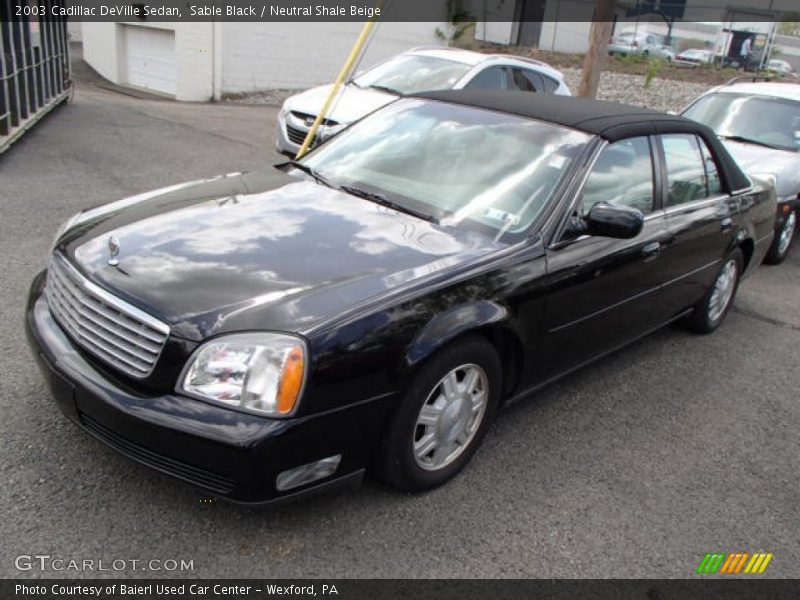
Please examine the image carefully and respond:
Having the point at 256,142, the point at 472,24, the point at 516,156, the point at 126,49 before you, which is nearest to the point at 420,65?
the point at 256,142

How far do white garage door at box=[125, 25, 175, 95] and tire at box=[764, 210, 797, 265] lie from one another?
1426cm

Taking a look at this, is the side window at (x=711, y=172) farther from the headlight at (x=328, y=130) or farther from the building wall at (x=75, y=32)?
the building wall at (x=75, y=32)

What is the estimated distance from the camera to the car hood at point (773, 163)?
7.07 metres

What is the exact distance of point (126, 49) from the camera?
18.5 metres

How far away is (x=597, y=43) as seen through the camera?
11062mm

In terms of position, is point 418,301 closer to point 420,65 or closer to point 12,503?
point 12,503

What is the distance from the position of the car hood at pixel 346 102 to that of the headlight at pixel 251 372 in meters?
5.87

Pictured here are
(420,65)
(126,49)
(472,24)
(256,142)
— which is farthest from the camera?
(472,24)

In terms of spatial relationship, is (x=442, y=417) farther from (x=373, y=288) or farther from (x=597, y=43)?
(x=597, y=43)

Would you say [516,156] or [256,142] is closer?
[516,156]

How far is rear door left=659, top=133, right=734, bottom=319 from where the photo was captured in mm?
4148

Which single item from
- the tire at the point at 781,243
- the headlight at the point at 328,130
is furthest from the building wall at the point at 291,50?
the tire at the point at 781,243

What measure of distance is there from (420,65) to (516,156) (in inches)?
232

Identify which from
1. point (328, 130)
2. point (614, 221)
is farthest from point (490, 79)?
point (614, 221)
